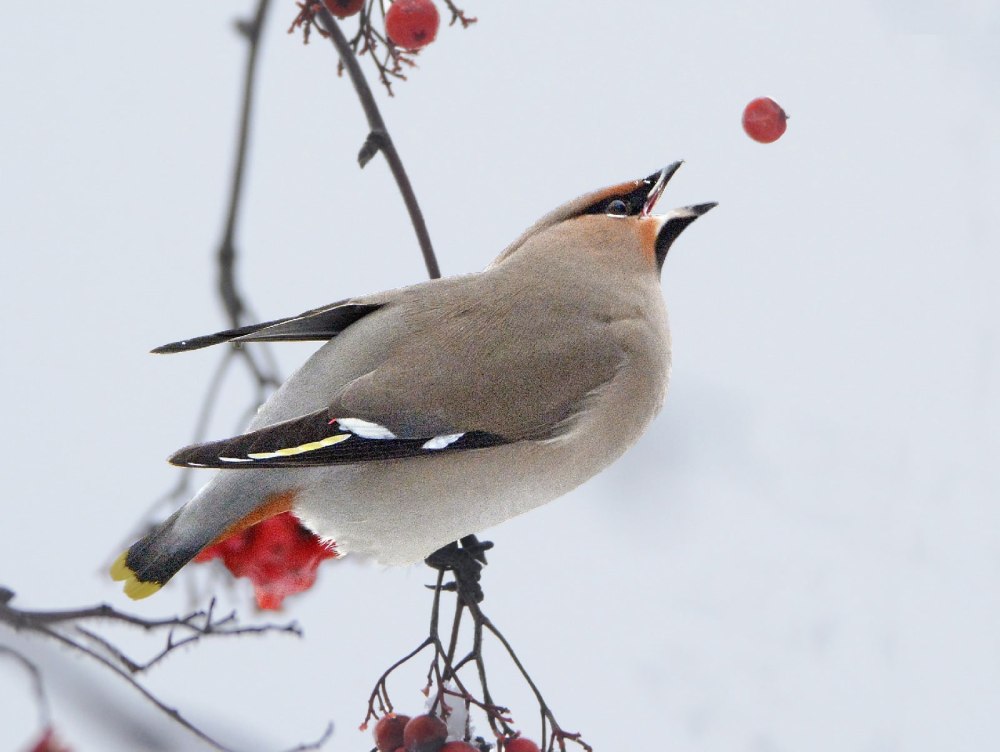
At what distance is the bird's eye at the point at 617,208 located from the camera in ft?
6.82

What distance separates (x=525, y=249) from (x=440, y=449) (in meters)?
0.51

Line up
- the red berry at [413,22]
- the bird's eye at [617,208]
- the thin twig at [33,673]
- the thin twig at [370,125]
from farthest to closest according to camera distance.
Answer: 1. the bird's eye at [617,208]
2. the red berry at [413,22]
3. the thin twig at [370,125]
4. the thin twig at [33,673]

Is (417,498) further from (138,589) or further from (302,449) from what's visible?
(138,589)

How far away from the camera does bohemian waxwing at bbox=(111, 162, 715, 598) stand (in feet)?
5.29

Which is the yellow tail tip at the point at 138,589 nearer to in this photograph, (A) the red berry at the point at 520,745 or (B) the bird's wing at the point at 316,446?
(B) the bird's wing at the point at 316,446

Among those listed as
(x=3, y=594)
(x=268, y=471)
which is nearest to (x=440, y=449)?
(x=268, y=471)

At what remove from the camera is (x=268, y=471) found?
164 cm

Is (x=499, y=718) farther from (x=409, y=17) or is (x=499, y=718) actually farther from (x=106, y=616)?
(x=409, y=17)

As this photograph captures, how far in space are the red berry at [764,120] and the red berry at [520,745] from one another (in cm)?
111

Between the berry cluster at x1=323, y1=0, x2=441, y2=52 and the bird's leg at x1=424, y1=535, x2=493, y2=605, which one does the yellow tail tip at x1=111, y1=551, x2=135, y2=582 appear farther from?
the berry cluster at x1=323, y1=0, x2=441, y2=52

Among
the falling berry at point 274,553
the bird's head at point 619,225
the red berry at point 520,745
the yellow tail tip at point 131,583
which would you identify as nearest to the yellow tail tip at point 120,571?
the yellow tail tip at point 131,583

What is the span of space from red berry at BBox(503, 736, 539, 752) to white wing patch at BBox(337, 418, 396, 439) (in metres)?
0.42

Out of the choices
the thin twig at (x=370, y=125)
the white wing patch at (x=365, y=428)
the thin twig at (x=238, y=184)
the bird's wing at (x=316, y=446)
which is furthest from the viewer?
the thin twig at (x=238, y=184)

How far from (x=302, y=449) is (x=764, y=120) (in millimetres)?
1048
